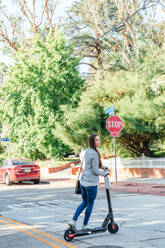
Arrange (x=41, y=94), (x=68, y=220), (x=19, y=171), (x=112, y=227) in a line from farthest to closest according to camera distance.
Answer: (x=41, y=94) < (x=19, y=171) < (x=68, y=220) < (x=112, y=227)

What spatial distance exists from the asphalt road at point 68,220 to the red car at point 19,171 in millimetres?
7643

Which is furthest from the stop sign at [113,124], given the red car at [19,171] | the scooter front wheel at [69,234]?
the scooter front wheel at [69,234]

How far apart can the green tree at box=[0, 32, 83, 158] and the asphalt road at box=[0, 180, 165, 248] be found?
1594 cm

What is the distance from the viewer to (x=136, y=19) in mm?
33938

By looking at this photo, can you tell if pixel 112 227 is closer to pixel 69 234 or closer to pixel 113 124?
pixel 69 234

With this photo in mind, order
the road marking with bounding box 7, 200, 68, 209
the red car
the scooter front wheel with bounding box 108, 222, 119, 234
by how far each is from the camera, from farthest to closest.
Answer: the red car
the road marking with bounding box 7, 200, 68, 209
the scooter front wheel with bounding box 108, 222, 119, 234

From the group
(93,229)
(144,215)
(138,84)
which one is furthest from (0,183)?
(93,229)

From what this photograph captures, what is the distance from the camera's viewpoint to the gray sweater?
22.1ft

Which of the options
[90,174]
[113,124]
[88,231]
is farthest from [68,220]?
[113,124]

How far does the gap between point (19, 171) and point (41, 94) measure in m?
9.68

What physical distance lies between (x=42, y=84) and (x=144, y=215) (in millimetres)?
21893

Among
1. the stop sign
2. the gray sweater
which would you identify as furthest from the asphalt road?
the stop sign

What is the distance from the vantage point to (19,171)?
21.9m

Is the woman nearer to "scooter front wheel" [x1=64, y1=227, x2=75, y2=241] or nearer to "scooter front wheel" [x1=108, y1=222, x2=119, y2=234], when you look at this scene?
"scooter front wheel" [x1=64, y1=227, x2=75, y2=241]
